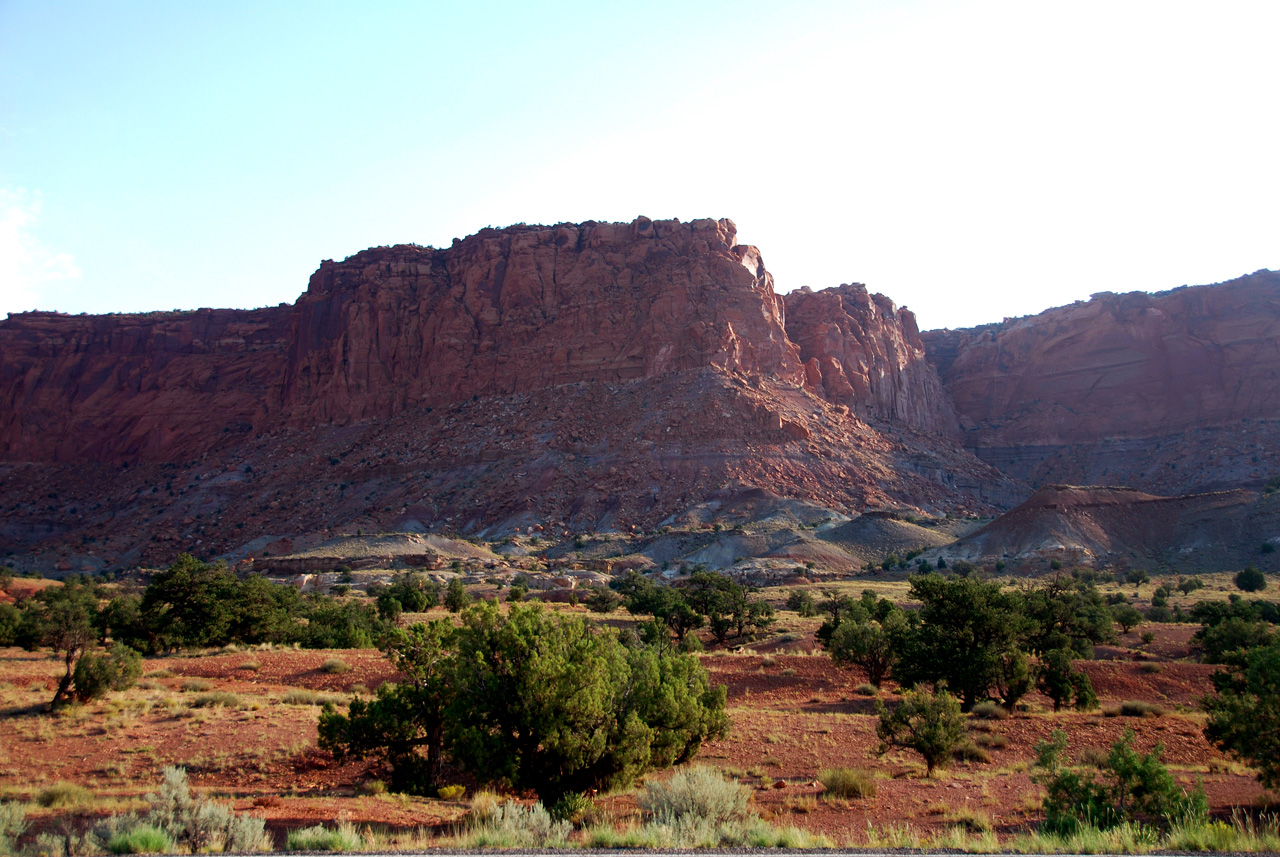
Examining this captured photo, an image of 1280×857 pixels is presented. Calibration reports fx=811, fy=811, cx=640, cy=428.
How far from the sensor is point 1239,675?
61.4ft

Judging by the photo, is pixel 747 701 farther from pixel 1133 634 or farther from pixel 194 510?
pixel 194 510

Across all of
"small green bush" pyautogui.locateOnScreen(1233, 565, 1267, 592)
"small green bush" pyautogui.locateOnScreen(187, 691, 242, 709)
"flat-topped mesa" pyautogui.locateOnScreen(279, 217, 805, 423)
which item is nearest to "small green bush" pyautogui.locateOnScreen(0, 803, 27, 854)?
"small green bush" pyautogui.locateOnScreen(187, 691, 242, 709)

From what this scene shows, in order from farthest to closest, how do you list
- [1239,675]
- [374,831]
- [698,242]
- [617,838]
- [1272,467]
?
[698,242] → [1272,467] → [1239,675] → [374,831] → [617,838]

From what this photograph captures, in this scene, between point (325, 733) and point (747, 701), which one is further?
point (747, 701)

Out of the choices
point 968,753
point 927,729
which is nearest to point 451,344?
point 968,753

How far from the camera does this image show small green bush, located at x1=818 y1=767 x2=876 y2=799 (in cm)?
1170

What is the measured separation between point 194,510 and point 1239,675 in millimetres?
87032

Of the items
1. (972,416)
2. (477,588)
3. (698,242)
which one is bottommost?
(477,588)

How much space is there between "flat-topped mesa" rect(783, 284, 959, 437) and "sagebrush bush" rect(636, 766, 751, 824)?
283 ft

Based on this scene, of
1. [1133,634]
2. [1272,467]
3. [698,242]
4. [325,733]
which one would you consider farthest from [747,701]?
[1272,467]

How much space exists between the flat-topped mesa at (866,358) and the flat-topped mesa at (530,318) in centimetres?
811

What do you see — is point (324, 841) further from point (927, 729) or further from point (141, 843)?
point (927, 729)

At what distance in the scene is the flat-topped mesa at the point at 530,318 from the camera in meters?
85.4

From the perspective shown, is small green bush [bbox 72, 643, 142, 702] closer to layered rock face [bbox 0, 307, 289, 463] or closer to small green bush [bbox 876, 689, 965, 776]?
small green bush [bbox 876, 689, 965, 776]
